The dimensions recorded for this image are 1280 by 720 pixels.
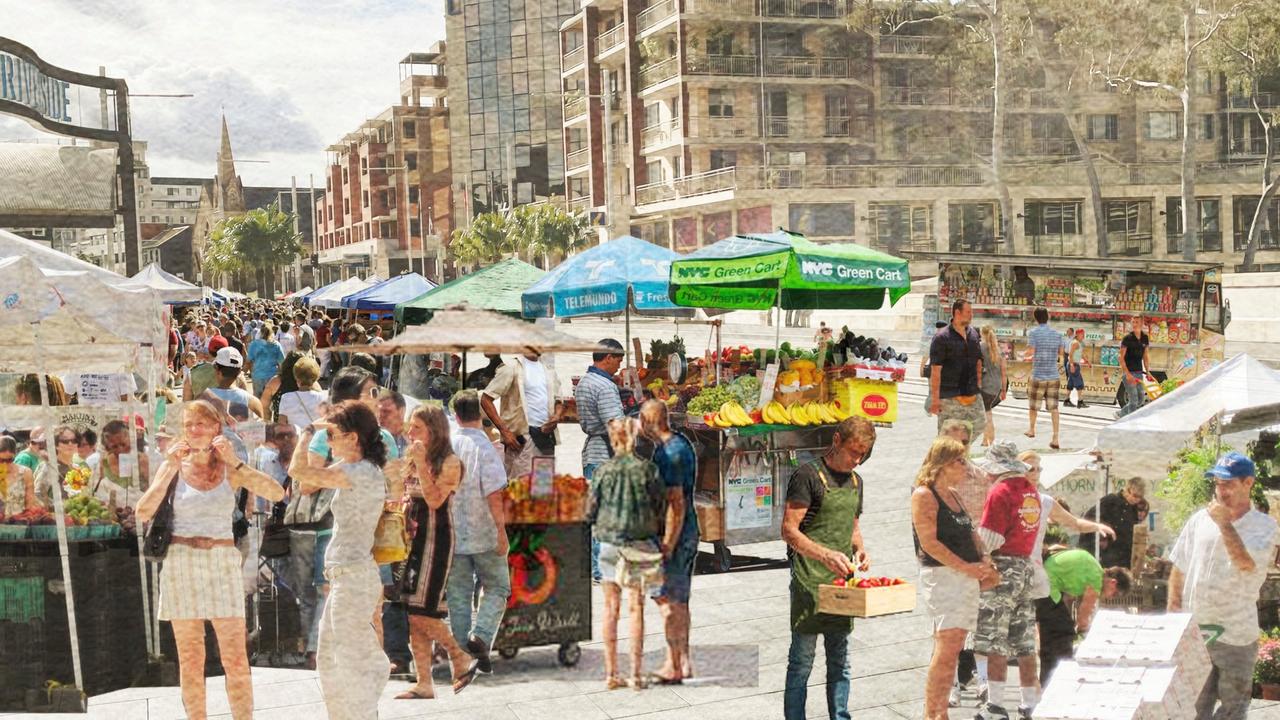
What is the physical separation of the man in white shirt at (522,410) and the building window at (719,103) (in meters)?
51.3

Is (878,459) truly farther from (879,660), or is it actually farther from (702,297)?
(879,660)

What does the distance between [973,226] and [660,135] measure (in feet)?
53.3

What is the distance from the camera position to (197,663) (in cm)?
596

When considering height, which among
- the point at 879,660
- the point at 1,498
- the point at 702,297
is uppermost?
the point at 702,297

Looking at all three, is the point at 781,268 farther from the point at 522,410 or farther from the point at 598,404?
the point at 598,404

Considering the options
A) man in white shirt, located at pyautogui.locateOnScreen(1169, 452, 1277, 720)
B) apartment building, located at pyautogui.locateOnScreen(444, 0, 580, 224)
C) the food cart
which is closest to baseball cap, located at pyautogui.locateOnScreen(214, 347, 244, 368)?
man in white shirt, located at pyautogui.locateOnScreen(1169, 452, 1277, 720)

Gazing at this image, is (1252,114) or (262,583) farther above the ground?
(1252,114)

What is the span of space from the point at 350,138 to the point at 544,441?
111 meters

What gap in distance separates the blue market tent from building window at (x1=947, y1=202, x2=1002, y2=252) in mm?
41598

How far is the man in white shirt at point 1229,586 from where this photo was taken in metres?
5.88

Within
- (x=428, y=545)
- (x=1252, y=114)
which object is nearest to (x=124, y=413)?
(x=428, y=545)

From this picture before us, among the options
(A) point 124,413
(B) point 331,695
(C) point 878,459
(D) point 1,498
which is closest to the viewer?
(B) point 331,695

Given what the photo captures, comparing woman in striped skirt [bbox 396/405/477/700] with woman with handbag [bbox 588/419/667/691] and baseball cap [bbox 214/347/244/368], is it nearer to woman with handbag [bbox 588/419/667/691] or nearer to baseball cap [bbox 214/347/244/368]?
woman with handbag [bbox 588/419/667/691]

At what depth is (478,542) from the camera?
23.8ft
